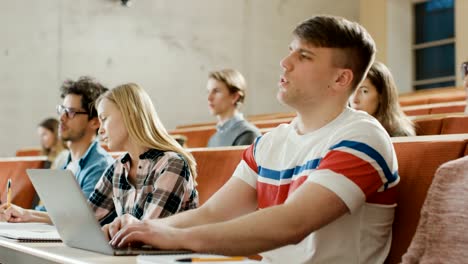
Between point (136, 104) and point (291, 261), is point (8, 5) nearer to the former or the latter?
point (136, 104)

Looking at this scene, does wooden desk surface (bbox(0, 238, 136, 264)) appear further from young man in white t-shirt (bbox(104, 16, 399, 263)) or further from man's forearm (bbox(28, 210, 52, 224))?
man's forearm (bbox(28, 210, 52, 224))

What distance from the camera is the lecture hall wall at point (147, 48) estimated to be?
240 inches

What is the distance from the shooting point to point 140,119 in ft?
6.67

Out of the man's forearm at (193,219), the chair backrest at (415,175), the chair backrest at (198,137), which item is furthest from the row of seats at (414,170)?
the chair backrest at (198,137)

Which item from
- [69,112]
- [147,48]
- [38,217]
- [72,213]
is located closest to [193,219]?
[72,213]

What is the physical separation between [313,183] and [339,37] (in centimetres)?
33

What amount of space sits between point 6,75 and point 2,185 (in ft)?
9.49

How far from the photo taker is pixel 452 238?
1061 millimetres

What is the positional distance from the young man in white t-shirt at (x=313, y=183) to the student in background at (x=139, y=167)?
1.04 feet

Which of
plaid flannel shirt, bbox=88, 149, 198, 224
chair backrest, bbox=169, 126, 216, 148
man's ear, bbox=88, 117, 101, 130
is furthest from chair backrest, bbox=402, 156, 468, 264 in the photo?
chair backrest, bbox=169, 126, 216, 148

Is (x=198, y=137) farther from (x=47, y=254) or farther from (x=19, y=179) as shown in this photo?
(x=47, y=254)

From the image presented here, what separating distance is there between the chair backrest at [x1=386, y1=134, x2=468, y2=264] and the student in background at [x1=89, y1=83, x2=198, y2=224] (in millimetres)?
656

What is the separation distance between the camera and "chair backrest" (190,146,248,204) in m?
1.95

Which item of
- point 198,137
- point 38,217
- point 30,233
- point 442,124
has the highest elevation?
point 442,124
